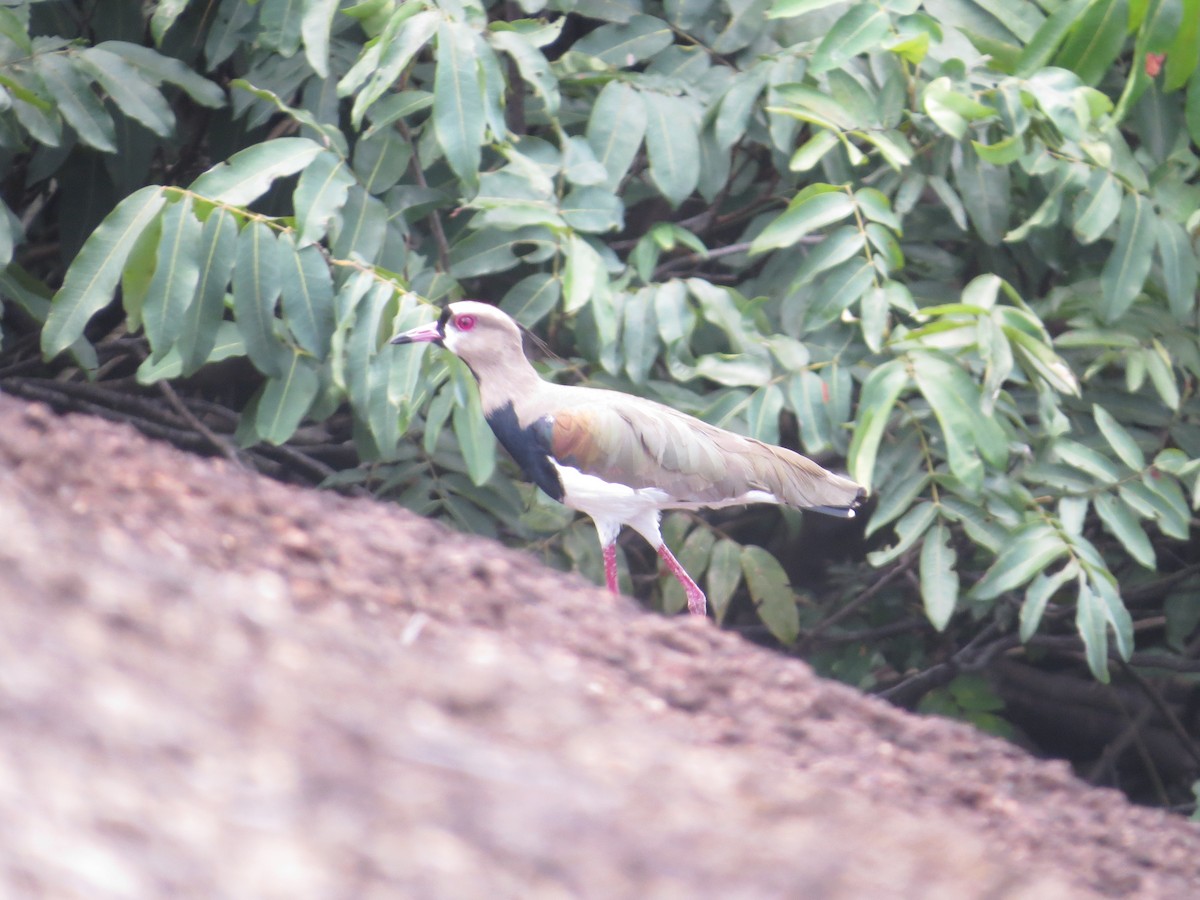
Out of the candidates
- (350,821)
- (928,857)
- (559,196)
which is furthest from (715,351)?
(350,821)

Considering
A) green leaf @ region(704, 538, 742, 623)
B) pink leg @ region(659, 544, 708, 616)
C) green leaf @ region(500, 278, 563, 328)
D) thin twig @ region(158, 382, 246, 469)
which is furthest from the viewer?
thin twig @ region(158, 382, 246, 469)

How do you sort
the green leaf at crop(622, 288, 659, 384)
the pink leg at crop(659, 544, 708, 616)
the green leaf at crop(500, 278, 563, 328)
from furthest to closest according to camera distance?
the pink leg at crop(659, 544, 708, 616), the green leaf at crop(500, 278, 563, 328), the green leaf at crop(622, 288, 659, 384)

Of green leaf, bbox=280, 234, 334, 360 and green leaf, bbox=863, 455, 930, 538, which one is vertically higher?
green leaf, bbox=280, 234, 334, 360

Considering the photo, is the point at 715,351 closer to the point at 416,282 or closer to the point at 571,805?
the point at 416,282

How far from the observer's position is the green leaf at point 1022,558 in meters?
4.48

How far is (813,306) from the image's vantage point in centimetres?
465

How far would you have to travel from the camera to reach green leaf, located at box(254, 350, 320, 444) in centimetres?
455

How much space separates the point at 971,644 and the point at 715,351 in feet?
6.04

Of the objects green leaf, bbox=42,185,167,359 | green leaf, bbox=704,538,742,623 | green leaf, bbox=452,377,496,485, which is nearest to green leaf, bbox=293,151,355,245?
green leaf, bbox=42,185,167,359

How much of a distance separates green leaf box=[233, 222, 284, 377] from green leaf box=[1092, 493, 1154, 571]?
8.73ft

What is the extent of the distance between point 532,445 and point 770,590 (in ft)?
3.38

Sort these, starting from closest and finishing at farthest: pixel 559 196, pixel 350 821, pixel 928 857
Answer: pixel 350 821
pixel 928 857
pixel 559 196

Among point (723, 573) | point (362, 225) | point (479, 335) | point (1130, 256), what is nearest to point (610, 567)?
point (723, 573)

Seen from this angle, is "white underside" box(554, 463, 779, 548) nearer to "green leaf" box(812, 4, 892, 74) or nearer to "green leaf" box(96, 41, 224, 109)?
"green leaf" box(812, 4, 892, 74)
